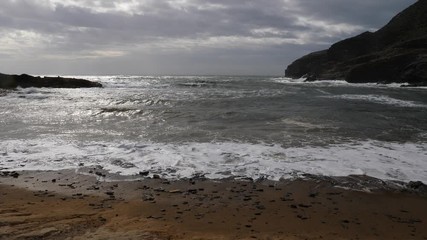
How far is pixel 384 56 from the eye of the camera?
207 feet

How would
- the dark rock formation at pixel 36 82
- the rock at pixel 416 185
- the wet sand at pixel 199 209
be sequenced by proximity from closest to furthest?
the wet sand at pixel 199 209 < the rock at pixel 416 185 < the dark rock formation at pixel 36 82

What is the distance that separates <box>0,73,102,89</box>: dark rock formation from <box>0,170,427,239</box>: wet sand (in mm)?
40447

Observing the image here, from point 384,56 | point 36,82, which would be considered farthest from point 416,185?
point 384,56

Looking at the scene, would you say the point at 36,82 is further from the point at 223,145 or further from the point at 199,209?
the point at 199,209

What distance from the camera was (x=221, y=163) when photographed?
29.9 ft

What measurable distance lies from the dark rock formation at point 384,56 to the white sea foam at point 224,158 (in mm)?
43696

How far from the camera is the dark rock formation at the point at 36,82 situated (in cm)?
4322

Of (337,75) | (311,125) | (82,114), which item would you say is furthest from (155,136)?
(337,75)

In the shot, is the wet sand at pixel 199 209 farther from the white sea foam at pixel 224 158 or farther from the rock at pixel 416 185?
the white sea foam at pixel 224 158

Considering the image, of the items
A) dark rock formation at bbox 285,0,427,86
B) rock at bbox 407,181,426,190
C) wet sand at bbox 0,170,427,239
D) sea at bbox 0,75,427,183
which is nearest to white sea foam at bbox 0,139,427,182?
sea at bbox 0,75,427,183

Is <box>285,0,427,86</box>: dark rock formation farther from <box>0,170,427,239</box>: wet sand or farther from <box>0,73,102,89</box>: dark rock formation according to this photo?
<box>0,170,427,239</box>: wet sand

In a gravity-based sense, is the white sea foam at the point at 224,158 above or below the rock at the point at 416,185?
above

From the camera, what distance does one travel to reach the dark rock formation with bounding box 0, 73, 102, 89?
142 ft

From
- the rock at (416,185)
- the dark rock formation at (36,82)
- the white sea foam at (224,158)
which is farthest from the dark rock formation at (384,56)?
the rock at (416,185)
